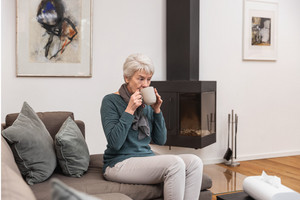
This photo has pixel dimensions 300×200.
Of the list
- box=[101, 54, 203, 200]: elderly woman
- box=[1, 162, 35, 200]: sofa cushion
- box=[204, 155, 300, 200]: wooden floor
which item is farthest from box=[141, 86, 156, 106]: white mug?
box=[204, 155, 300, 200]: wooden floor

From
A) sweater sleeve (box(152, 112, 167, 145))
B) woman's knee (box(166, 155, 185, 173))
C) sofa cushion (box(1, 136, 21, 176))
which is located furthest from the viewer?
sweater sleeve (box(152, 112, 167, 145))

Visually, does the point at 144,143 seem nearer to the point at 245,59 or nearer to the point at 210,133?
the point at 210,133

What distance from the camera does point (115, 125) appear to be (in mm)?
2066

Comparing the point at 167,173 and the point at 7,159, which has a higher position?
the point at 7,159

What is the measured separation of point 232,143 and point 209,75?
0.93m

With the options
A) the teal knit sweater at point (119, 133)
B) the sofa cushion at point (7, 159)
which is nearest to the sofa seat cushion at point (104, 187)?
the teal knit sweater at point (119, 133)

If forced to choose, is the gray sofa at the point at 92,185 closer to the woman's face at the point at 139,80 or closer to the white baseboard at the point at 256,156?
the woman's face at the point at 139,80

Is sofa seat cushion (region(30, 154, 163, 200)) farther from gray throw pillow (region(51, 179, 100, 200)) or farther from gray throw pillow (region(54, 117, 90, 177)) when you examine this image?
gray throw pillow (region(51, 179, 100, 200))

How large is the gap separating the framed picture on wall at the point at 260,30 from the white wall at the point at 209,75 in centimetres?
10

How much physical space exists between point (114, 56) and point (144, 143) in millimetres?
1808

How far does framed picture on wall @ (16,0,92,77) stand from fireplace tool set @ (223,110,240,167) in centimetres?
193

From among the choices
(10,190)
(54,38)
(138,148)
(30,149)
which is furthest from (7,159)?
(54,38)

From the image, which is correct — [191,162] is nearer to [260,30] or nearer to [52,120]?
[52,120]

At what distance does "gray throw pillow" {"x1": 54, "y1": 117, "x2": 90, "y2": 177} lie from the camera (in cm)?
211
